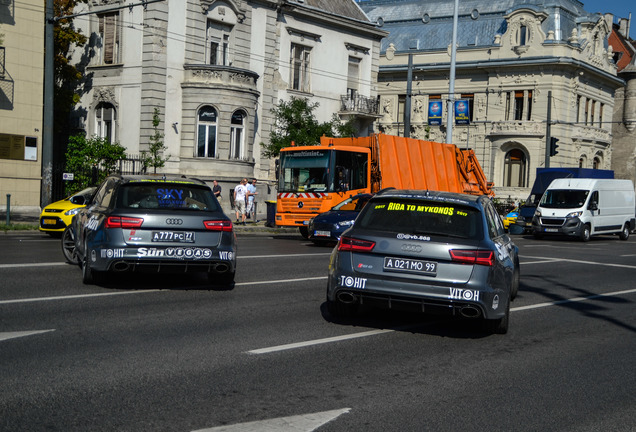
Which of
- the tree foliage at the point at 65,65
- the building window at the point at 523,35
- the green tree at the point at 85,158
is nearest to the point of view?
the green tree at the point at 85,158

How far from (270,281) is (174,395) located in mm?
7188

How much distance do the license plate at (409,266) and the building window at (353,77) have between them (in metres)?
37.7

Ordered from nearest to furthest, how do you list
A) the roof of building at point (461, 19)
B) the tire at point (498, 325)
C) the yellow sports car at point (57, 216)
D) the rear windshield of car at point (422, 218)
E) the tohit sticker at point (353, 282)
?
the tohit sticker at point (353, 282)
the rear windshield of car at point (422, 218)
the tire at point (498, 325)
the yellow sports car at point (57, 216)
the roof of building at point (461, 19)

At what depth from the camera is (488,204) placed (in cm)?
970

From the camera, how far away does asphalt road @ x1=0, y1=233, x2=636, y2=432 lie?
540 centimetres

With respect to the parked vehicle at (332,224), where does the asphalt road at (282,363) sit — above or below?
below

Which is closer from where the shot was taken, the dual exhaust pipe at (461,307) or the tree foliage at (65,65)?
the dual exhaust pipe at (461,307)

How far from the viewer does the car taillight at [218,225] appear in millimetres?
10850

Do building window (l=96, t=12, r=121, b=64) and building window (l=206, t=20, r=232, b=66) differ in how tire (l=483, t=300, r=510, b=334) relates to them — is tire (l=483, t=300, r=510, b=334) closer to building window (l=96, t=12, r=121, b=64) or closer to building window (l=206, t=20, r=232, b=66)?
building window (l=206, t=20, r=232, b=66)

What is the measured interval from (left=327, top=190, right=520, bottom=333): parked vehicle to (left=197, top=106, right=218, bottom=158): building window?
28.3 meters

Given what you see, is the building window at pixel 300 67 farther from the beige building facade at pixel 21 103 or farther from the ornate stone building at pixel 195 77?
the beige building facade at pixel 21 103

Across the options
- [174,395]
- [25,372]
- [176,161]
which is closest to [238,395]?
[174,395]

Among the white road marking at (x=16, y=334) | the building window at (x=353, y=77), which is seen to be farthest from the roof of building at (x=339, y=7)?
the white road marking at (x=16, y=334)

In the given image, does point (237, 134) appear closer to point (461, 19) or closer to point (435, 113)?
point (435, 113)
